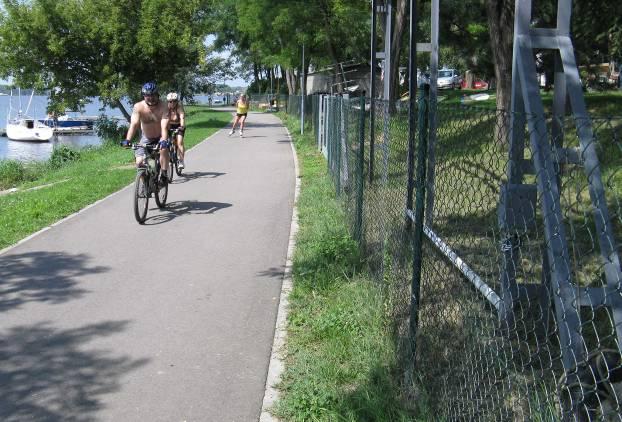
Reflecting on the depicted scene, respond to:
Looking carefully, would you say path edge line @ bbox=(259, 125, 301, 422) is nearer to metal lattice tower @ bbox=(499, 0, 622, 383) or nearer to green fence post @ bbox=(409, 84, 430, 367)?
green fence post @ bbox=(409, 84, 430, 367)

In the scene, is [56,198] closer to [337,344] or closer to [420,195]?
[337,344]

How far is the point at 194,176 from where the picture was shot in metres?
14.4

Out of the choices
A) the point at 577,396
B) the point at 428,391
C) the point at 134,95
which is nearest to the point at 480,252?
the point at 428,391

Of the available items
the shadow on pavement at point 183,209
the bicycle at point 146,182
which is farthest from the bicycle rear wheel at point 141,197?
the shadow on pavement at point 183,209

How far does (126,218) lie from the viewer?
995 centimetres

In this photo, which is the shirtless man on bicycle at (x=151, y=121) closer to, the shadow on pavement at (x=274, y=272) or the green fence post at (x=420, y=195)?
the shadow on pavement at (x=274, y=272)

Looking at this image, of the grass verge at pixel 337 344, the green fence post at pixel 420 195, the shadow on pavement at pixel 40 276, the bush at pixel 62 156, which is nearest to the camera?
the green fence post at pixel 420 195

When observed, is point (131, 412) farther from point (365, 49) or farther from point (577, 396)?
point (365, 49)

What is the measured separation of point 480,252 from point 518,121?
3.04 metres

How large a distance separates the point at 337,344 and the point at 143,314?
6.26 feet

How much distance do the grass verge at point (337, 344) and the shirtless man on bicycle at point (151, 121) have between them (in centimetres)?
305

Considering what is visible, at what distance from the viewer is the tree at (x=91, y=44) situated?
28812mm

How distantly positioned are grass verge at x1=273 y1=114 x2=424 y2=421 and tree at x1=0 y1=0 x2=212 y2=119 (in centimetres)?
2457

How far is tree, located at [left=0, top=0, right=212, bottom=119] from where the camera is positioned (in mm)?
28812
